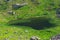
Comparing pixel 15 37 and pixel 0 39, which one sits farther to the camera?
pixel 15 37

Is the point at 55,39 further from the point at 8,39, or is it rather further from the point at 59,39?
the point at 8,39

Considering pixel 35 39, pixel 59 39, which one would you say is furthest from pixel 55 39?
pixel 35 39

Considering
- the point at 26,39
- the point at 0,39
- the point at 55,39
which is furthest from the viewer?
the point at 26,39

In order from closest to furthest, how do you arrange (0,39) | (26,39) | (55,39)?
(55,39)
(0,39)
(26,39)

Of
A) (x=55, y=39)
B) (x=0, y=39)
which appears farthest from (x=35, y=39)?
(x=0, y=39)

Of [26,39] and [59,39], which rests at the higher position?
[59,39]

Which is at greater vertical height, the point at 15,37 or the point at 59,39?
the point at 59,39

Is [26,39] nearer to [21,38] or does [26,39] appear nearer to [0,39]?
[21,38]

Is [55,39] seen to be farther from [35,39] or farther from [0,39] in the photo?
[0,39]

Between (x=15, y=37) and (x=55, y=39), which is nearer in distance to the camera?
(x=55, y=39)
